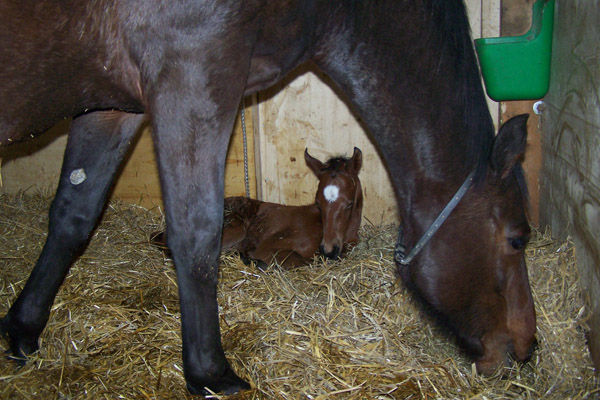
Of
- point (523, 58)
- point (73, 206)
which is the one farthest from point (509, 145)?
point (73, 206)

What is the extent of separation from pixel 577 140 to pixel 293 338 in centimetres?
180

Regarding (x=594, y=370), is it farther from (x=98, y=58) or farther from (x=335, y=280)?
(x=98, y=58)

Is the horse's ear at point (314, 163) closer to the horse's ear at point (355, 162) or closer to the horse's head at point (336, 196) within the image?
A: the horse's head at point (336, 196)

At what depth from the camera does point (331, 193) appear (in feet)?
13.1

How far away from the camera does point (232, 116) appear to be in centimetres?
201

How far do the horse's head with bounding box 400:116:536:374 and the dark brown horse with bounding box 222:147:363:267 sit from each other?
1.54 m

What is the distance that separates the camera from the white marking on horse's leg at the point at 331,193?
3.97 meters

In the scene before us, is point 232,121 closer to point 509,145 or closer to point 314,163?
point 509,145

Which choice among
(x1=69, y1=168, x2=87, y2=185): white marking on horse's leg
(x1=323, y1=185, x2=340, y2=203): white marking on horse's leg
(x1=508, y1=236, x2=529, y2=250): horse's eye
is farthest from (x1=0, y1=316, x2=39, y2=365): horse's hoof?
(x1=508, y1=236, x2=529, y2=250): horse's eye

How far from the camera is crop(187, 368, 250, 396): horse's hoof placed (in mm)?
2209

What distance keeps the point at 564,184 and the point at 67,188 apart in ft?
8.96

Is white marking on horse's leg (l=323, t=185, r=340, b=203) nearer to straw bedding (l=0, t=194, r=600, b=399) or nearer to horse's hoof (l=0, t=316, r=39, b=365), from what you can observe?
straw bedding (l=0, t=194, r=600, b=399)

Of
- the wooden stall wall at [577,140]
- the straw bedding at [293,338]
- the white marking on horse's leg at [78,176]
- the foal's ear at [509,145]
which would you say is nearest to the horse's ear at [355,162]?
the straw bedding at [293,338]

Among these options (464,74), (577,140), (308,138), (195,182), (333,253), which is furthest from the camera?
(308,138)
